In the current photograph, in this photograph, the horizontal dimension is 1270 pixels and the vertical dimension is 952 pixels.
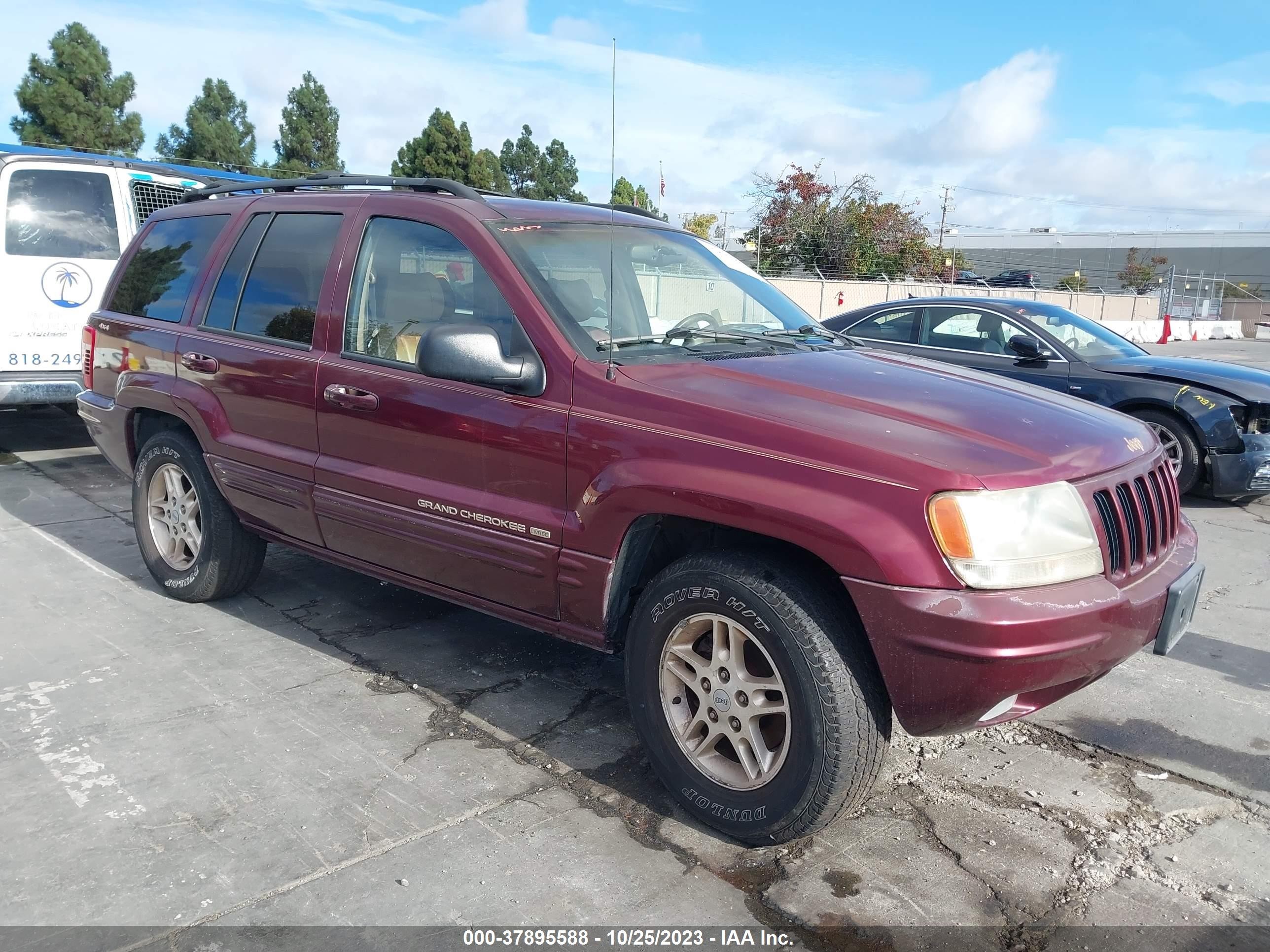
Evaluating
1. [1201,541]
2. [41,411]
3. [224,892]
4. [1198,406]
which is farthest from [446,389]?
[41,411]

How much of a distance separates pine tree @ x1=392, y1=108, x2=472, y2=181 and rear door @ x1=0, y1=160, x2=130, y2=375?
2562 cm

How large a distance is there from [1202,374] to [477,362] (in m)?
6.26

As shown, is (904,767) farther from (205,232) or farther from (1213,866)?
(205,232)

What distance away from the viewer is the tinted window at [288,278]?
405 centimetres

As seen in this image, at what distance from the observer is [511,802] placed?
3.11m

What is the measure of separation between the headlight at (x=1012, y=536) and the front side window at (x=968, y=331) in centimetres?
573

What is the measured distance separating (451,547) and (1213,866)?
2.58 meters

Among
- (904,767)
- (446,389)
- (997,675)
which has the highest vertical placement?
(446,389)

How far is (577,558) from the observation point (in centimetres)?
315

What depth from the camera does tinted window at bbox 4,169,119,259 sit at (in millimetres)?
7641

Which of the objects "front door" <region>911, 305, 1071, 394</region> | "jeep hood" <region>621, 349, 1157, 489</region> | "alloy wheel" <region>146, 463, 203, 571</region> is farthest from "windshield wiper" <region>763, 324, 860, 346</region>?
"front door" <region>911, 305, 1071, 394</region>

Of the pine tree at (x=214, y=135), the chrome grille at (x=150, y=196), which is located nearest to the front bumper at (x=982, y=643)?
the chrome grille at (x=150, y=196)

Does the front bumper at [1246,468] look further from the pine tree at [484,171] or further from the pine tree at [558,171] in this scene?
the pine tree at [558,171]

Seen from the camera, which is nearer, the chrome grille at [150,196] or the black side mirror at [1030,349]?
the black side mirror at [1030,349]
